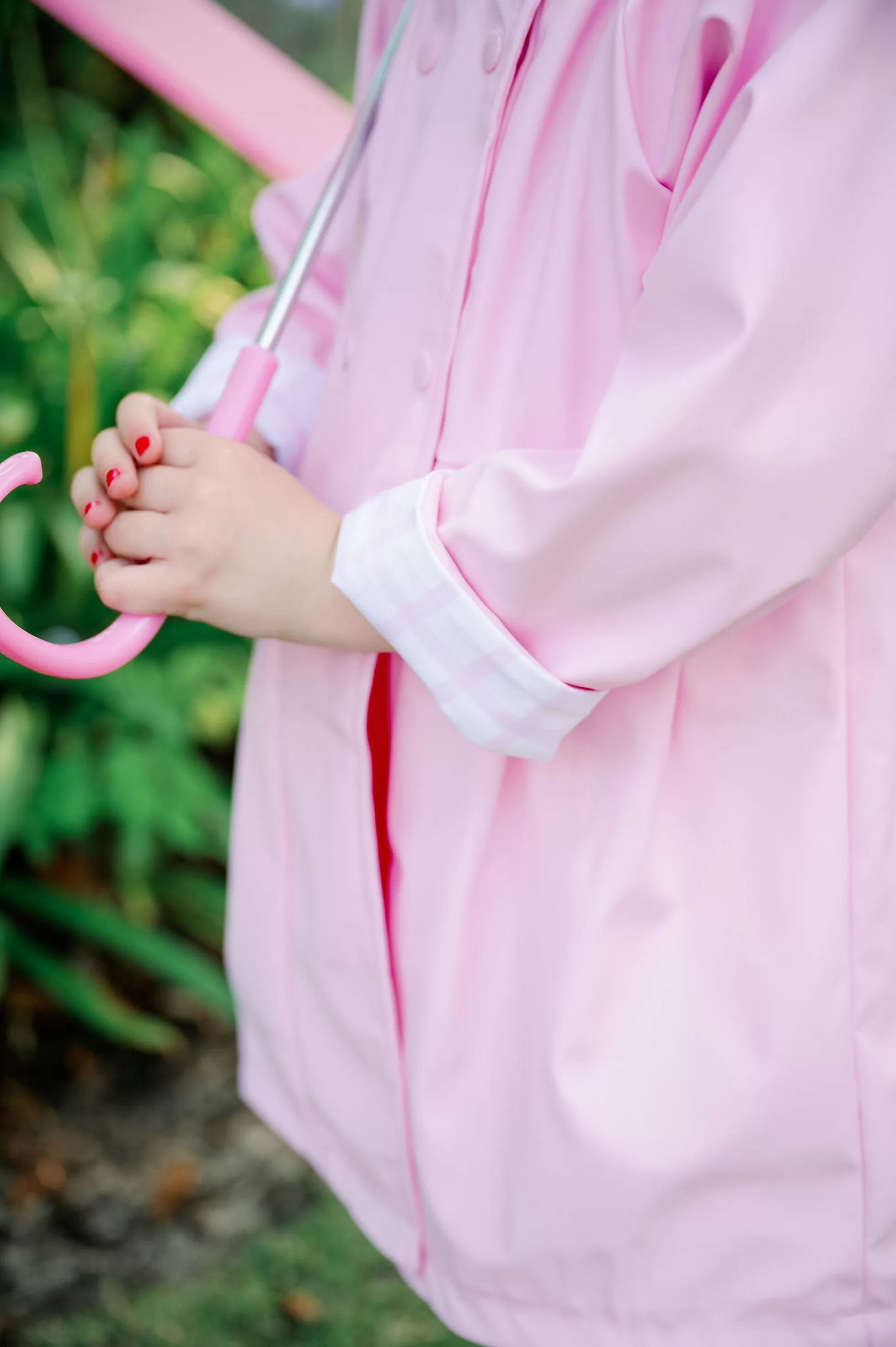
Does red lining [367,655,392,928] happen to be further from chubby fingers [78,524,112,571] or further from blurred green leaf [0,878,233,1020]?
blurred green leaf [0,878,233,1020]

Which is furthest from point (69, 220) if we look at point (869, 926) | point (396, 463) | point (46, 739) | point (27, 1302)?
point (869, 926)

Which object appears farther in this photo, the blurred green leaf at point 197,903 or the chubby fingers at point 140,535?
the blurred green leaf at point 197,903

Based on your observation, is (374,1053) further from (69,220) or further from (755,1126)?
(69,220)

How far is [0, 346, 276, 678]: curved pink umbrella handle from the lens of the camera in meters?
0.49

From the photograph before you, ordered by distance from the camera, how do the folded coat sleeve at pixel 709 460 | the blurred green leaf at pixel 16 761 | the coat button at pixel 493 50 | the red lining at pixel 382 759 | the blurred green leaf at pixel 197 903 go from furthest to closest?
1. the blurred green leaf at pixel 197 903
2. the blurred green leaf at pixel 16 761
3. the red lining at pixel 382 759
4. the coat button at pixel 493 50
5. the folded coat sleeve at pixel 709 460

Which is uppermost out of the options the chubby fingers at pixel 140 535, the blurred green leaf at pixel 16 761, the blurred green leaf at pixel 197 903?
the chubby fingers at pixel 140 535

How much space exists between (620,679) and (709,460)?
105 mm

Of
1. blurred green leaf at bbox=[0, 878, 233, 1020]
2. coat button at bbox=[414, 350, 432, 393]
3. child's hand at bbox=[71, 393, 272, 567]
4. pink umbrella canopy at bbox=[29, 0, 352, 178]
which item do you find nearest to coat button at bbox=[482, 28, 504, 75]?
coat button at bbox=[414, 350, 432, 393]

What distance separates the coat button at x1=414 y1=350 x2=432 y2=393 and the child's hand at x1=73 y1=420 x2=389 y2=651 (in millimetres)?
86

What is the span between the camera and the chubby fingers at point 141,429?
1.81 ft

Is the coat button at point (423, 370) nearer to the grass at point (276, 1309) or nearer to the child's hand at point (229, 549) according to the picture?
the child's hand at point (229, 549)

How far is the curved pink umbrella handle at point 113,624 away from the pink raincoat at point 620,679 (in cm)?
6

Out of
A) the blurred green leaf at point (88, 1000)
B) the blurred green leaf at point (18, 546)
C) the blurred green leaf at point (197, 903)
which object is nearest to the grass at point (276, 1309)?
the blurred green leaf at point (88, 1000)

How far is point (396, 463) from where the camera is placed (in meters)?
0.57
